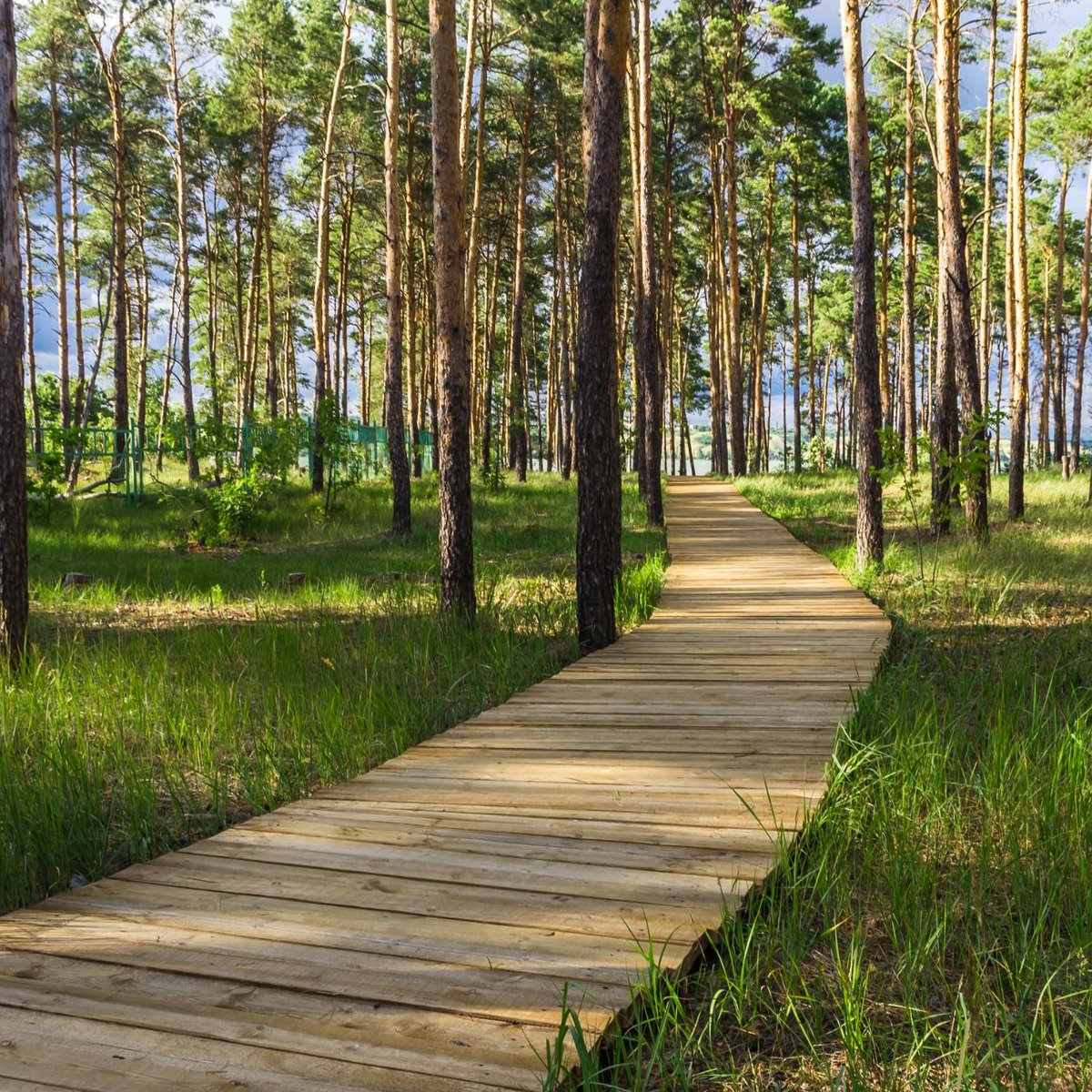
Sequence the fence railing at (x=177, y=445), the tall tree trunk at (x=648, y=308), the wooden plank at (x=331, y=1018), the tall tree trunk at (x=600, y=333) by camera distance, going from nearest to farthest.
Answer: the wooden plank at (x=331, y=1018) < the tall tree trunk at (x=600, y=333) < the fence railing at (x=177, y=445) < the tall tree trunk at (x=648, y=308)

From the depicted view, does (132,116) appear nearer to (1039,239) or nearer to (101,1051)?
(101,1051)

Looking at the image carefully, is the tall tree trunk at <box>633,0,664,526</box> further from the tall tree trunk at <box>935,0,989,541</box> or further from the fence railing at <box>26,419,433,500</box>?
the fence railing at <box>26,419,433,500</box>

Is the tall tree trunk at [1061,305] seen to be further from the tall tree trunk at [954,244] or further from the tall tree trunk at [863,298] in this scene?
the tall tree trunk at [863,298]

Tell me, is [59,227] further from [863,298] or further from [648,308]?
[863,298]

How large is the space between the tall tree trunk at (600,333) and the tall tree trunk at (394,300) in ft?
25.6

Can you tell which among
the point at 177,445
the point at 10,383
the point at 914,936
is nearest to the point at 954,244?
the point at 10,383

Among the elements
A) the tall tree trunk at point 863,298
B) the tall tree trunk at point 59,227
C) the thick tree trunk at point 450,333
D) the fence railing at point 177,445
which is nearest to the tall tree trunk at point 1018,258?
the tall tree trunk at point 863,298

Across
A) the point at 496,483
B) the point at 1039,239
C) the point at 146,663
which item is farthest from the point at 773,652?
the point at 1039,239

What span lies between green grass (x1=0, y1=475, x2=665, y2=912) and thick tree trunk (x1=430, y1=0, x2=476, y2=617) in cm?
41

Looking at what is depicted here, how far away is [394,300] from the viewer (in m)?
14.3

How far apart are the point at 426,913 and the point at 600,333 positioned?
4.76 metres

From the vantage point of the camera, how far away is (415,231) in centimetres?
2778

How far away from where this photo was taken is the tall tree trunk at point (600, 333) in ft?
20.8

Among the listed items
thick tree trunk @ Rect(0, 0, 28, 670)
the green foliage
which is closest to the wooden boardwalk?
thick tree trunk @ Rect(0, 0, 28, 670)
